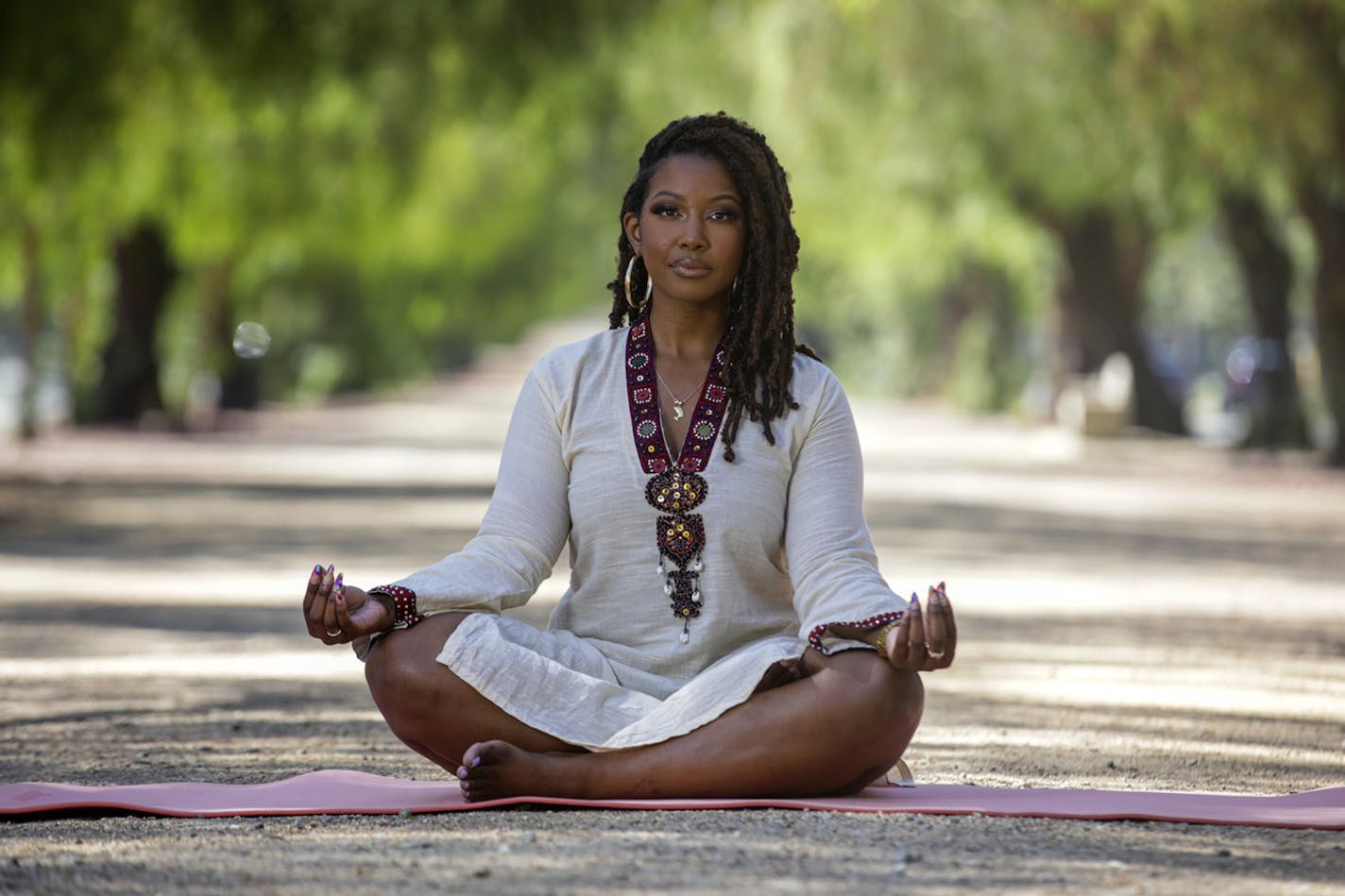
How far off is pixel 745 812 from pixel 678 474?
0.82 m

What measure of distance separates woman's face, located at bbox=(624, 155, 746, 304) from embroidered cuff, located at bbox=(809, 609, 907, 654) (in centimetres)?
91

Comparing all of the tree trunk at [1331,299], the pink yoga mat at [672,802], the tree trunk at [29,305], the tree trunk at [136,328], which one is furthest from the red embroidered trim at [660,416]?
the tree trunk at [136,328]

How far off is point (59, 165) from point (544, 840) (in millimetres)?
14335

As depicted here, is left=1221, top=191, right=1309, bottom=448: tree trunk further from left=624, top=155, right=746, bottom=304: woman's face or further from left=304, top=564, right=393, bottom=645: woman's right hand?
left=304, top=564, right=393, bottom=645: woman's right hand

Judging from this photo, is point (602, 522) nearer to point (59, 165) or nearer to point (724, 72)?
point (59, 165)

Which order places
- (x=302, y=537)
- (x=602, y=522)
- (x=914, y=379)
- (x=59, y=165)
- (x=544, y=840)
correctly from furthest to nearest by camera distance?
(x=914, y=379) < (x=59, y=165) < (x=302, y=537) < (x=602, y=522) < (x=544, y=840)

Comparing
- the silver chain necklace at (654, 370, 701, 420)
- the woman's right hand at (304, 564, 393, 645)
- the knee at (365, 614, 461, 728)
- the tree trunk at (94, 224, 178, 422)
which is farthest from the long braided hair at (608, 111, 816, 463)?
the tree trunk at (94, 224, 178, 422)

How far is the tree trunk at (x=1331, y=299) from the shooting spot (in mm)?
22359

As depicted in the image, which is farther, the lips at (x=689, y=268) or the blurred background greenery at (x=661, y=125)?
the blurred background greenery at (x=661, y=125)

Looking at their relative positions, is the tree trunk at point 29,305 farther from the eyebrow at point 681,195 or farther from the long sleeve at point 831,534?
the long sleeve at point 831,534

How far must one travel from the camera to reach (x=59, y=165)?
693 inches

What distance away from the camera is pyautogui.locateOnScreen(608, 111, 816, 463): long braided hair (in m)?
5.14

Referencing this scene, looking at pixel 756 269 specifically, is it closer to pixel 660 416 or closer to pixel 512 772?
pixel 660 416

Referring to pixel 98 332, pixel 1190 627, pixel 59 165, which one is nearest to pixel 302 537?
pixel 59 165
